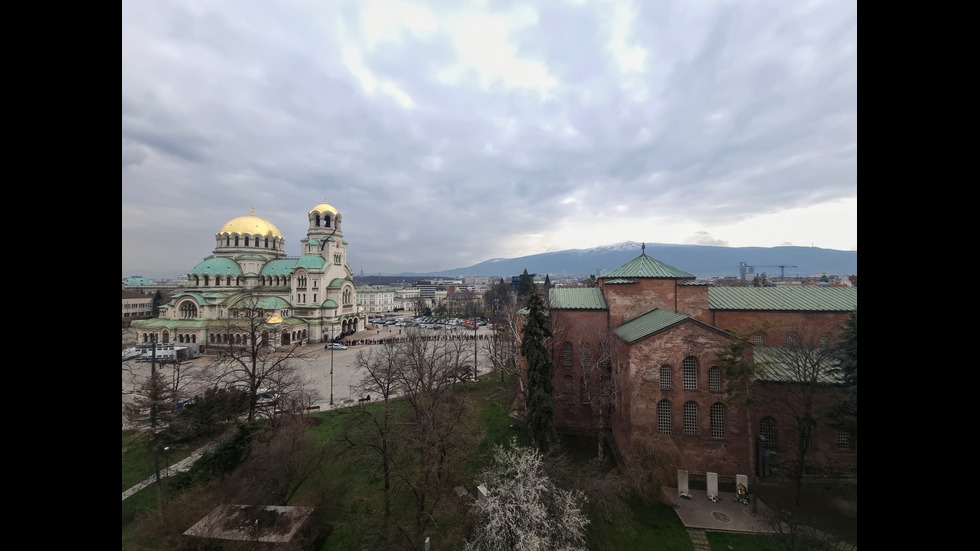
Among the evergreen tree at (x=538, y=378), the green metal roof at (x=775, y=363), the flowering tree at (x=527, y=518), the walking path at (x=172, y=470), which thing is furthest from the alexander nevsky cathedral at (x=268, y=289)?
the green metal roof at (x=775, y=363)

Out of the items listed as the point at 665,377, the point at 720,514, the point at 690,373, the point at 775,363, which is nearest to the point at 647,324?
the point at 665,377

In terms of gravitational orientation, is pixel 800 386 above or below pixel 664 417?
above

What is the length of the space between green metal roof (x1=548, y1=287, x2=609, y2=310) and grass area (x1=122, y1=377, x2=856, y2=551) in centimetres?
860

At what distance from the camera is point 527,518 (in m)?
8.98

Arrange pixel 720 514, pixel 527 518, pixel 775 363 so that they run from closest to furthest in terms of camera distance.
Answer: pixel 527 518 < pixel 720 514 < pixel 775 363

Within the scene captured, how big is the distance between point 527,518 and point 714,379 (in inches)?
385

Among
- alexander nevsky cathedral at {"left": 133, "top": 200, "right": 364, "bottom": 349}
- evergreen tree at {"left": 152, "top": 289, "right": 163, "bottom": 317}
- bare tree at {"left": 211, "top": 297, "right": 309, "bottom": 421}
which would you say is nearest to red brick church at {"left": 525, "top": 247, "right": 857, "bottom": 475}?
bare tree at {"left": 211, "top": 297, "right": 309, "bottom": 421}

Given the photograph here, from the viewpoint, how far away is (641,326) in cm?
1608

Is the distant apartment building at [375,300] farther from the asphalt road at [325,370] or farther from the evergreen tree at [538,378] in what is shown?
the evergreen tree at [538,378]

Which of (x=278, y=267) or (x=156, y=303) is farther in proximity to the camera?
(x=156, y=303)

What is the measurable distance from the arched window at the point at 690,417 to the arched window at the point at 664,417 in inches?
24.7

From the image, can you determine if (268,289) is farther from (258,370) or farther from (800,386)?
(800,386)
